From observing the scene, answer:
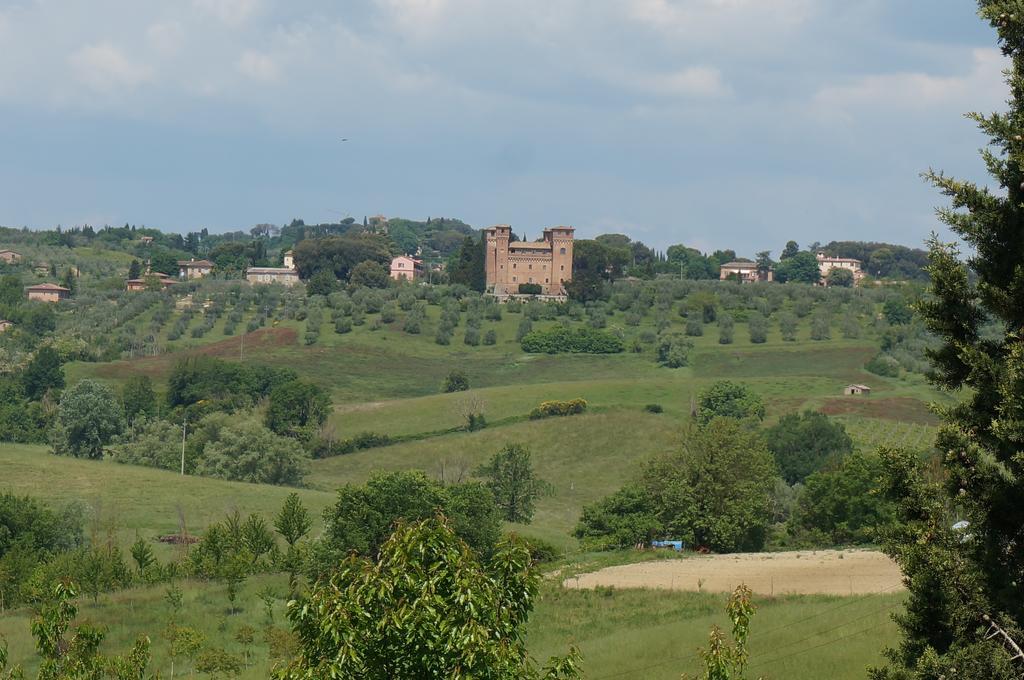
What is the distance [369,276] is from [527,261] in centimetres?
2255

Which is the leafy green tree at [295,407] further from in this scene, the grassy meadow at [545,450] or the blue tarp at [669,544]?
the blue tarp at [669,544]

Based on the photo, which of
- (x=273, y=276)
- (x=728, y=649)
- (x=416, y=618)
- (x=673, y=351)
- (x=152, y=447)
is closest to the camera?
(x=416, y=618)

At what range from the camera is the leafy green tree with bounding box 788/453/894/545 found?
62.8 metres

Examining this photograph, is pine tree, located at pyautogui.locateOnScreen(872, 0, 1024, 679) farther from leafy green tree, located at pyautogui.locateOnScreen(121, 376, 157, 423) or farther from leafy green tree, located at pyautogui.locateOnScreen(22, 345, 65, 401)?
leafy green tree, located at pyautogui.locateOnScreen(22, 345, 65, 401)

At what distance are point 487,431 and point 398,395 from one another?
23.4 m

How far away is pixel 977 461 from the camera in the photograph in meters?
12.1

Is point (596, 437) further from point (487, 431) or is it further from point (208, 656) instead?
point (208, 656)

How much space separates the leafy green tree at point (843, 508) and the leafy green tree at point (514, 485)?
1700 centimetres

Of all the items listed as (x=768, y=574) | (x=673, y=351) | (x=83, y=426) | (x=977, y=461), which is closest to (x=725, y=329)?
(x=673, y=351)

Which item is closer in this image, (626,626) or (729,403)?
(626,626)

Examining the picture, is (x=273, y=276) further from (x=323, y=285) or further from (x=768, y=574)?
(x=768, y=574)

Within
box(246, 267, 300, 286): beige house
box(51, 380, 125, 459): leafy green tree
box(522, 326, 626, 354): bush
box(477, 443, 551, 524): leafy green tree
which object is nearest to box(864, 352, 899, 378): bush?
box(522, 326, 626, 354): bush

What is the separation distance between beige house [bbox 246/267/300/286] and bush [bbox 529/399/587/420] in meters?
88.8

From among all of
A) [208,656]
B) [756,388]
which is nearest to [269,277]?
[756,388]
